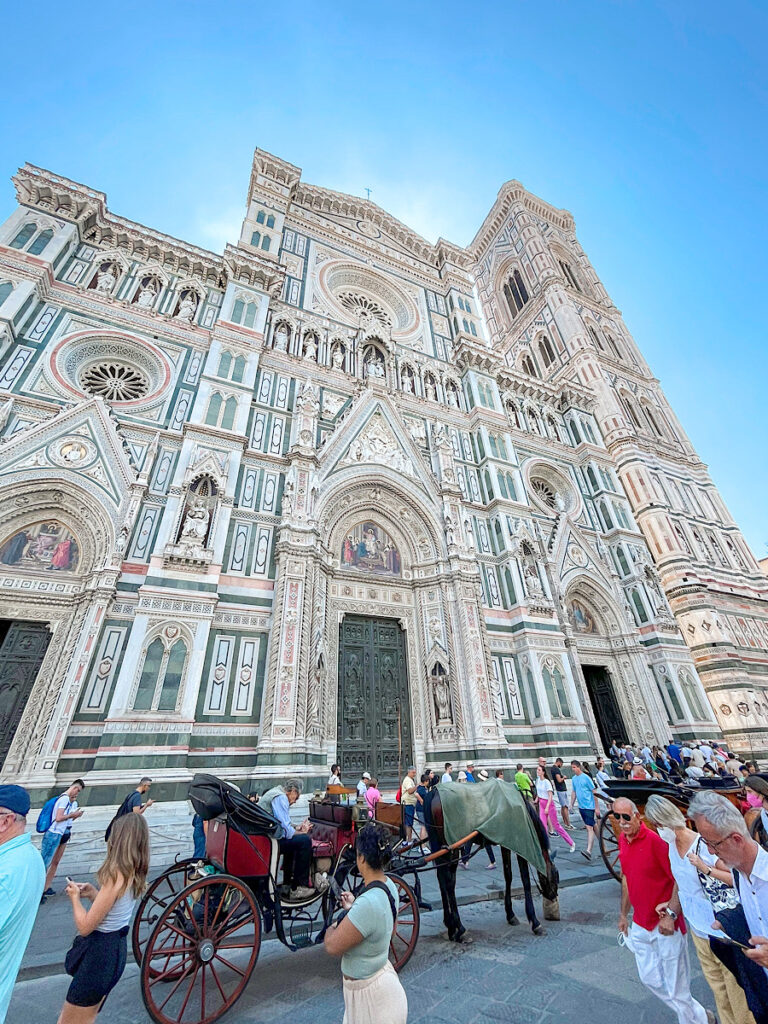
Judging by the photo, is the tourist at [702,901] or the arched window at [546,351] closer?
the tourist at [702,901]

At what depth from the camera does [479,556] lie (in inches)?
559

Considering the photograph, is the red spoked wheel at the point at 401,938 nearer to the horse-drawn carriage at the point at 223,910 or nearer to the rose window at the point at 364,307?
the horse-drawn carriage at the point at 223,910

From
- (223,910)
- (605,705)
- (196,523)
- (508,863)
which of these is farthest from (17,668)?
(605,705)

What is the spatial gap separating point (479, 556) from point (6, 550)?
38.9 ft

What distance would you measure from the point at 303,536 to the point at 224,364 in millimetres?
6030

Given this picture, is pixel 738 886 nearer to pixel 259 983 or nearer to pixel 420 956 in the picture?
pixel 420 956

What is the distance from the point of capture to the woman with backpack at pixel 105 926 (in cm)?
218

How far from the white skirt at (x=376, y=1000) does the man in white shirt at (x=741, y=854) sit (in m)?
1.49

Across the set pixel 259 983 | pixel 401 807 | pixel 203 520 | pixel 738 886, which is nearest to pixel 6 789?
pixel 259 983

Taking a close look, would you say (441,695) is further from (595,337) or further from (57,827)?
(595,337)

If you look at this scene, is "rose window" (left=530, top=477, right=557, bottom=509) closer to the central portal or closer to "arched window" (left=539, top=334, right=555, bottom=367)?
the central portal

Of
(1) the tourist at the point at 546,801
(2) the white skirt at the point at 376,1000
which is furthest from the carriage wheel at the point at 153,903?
(1) the tourist at the point at 546,801

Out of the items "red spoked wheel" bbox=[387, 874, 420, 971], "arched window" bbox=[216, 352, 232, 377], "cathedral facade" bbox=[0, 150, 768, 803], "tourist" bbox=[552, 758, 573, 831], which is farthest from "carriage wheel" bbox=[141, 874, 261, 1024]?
"arched window" bbox=[216, 352, 232, 377]

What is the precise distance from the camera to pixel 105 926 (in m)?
2.26
